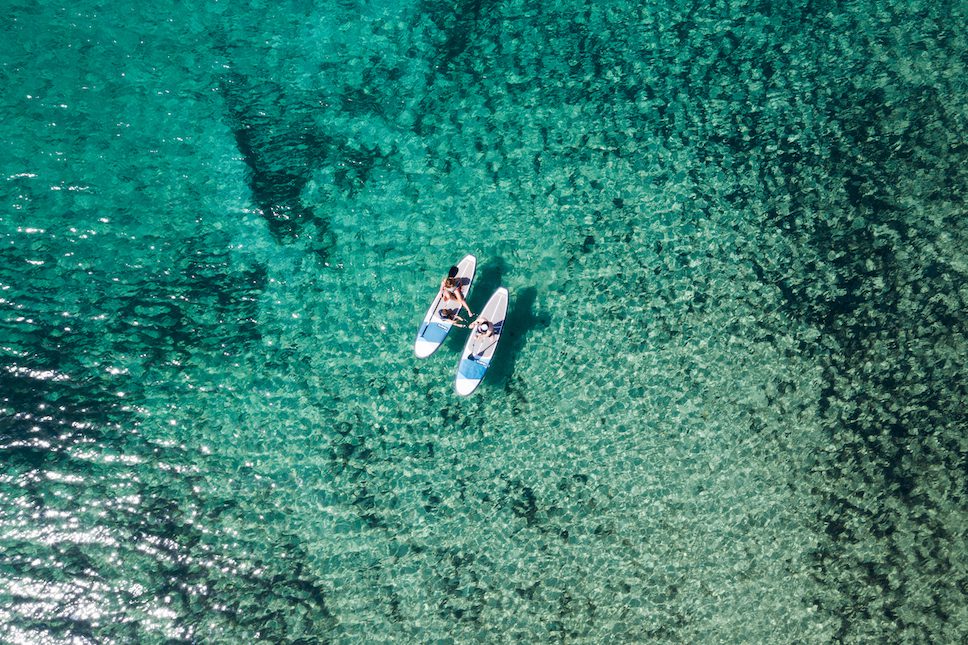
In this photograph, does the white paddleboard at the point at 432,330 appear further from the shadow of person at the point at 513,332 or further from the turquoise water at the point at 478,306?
the shadow of person at the point at 513,332

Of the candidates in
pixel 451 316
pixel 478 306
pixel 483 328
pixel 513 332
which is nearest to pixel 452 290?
pixel 451 316

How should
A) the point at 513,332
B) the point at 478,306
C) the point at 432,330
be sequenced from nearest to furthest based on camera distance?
the point at 432,330 < the point at 513,332 < the point at 478,306

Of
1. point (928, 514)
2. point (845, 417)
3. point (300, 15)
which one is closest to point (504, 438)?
point (845, 417)

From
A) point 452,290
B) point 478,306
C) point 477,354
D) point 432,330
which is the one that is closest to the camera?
point 452,290

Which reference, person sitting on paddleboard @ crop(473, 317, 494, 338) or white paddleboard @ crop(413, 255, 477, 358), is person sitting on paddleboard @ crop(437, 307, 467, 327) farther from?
person sitting on paddleboard @ crop(473, 317, 494, 338)

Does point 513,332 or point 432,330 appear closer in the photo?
point 432,330

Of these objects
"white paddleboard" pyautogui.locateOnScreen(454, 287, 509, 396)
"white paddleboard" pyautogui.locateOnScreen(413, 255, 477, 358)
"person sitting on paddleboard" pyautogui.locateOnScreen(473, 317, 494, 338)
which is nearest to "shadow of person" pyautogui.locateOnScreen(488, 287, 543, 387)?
"white paddleboard" pyautogui.locateOnScreen(454, 287, 509, 396)

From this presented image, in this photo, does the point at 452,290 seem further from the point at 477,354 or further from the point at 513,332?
the point at 513,332

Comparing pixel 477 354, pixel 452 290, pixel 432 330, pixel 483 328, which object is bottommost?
pixel 477 354
